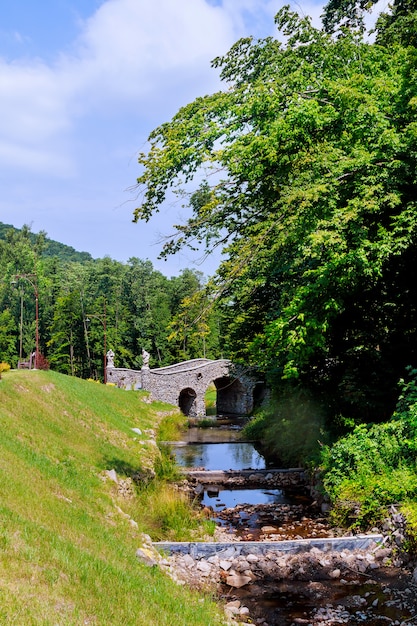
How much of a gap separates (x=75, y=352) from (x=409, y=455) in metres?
57.6

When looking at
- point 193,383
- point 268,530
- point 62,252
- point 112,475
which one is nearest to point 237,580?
point 268,530

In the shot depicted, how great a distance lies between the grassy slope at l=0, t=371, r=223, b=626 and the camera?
16.6 feet

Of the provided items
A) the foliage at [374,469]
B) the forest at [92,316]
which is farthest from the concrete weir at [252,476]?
the forest at [92,316]

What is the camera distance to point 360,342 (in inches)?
589

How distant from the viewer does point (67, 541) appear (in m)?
6.72

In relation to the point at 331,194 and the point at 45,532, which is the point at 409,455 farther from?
the point at 45,532

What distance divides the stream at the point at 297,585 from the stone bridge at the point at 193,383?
20.8 meters

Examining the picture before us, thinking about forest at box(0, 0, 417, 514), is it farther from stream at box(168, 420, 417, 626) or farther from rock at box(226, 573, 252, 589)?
rock at box(226, 573, 252, 589)

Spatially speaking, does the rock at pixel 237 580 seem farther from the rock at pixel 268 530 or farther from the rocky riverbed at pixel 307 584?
the rock at pixel 268 530

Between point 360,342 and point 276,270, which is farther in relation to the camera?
point 360,342

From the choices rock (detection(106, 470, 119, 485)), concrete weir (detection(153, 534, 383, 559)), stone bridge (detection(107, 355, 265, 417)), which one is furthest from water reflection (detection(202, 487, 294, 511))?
stone bridge (detection(107, 355, 265, 417))

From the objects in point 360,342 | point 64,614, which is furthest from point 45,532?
point 360,342

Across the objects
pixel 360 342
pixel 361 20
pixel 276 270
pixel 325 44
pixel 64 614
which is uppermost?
pixel 361 20

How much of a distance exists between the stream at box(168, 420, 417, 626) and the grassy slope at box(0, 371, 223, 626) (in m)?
1.59
